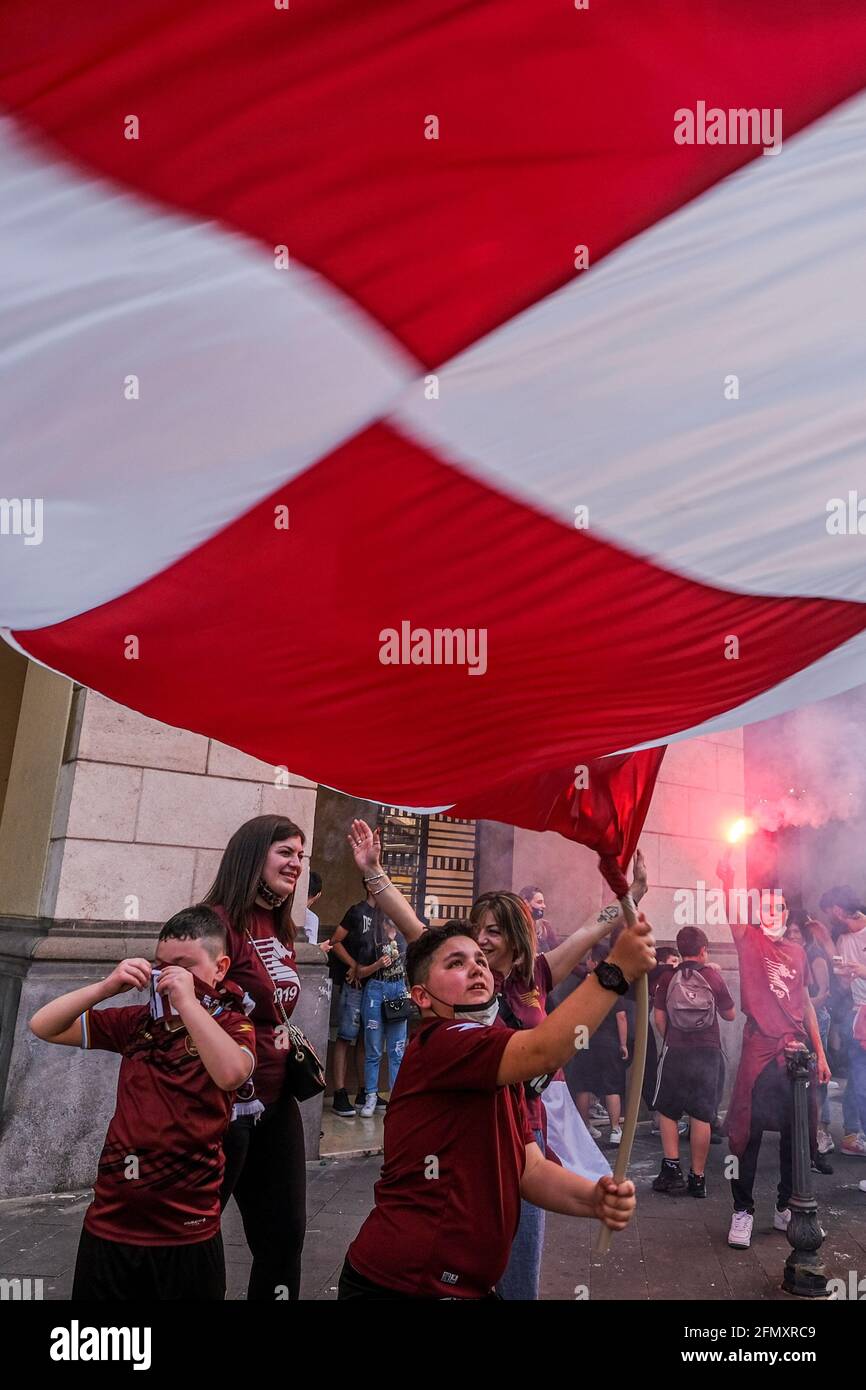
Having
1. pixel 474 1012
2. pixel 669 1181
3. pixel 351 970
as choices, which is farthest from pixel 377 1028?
pixel 474 1012

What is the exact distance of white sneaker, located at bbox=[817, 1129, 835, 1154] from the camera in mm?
7293

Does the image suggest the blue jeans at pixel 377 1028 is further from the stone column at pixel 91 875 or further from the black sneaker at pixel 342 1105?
the stone column at pixel 91 875

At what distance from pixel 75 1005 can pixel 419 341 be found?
1958 mm

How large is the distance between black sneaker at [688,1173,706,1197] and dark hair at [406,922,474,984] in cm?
460

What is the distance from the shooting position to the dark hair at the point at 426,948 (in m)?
2.48

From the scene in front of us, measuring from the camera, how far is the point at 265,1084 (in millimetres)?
3154

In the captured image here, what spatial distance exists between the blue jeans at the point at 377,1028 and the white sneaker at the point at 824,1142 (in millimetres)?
3361

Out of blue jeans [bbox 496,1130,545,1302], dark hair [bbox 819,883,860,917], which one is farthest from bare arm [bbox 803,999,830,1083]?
blue jeans [bbox 496,1130,545,1302]

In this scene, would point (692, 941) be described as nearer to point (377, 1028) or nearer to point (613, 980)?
point (377, 1028)

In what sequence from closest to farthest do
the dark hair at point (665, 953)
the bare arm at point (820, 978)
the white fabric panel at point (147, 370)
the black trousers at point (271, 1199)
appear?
the white fabric panel at point (147, 370) → the black trousers at point (271, 1199) → the dark hair at point (665, 953) → the bare arm at point (820, 978)

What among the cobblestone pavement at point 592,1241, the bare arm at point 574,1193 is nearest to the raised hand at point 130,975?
the bare arm at point 574,1193

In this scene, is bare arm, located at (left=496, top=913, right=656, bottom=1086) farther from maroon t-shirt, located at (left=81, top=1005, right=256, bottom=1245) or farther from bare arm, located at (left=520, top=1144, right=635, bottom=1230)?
maroon t-shirt, located at (left=81, top=1005, right=256, bottom=1245)

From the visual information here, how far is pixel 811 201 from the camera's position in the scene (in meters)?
1.86

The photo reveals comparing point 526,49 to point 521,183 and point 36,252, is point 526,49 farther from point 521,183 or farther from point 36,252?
point 36,252
